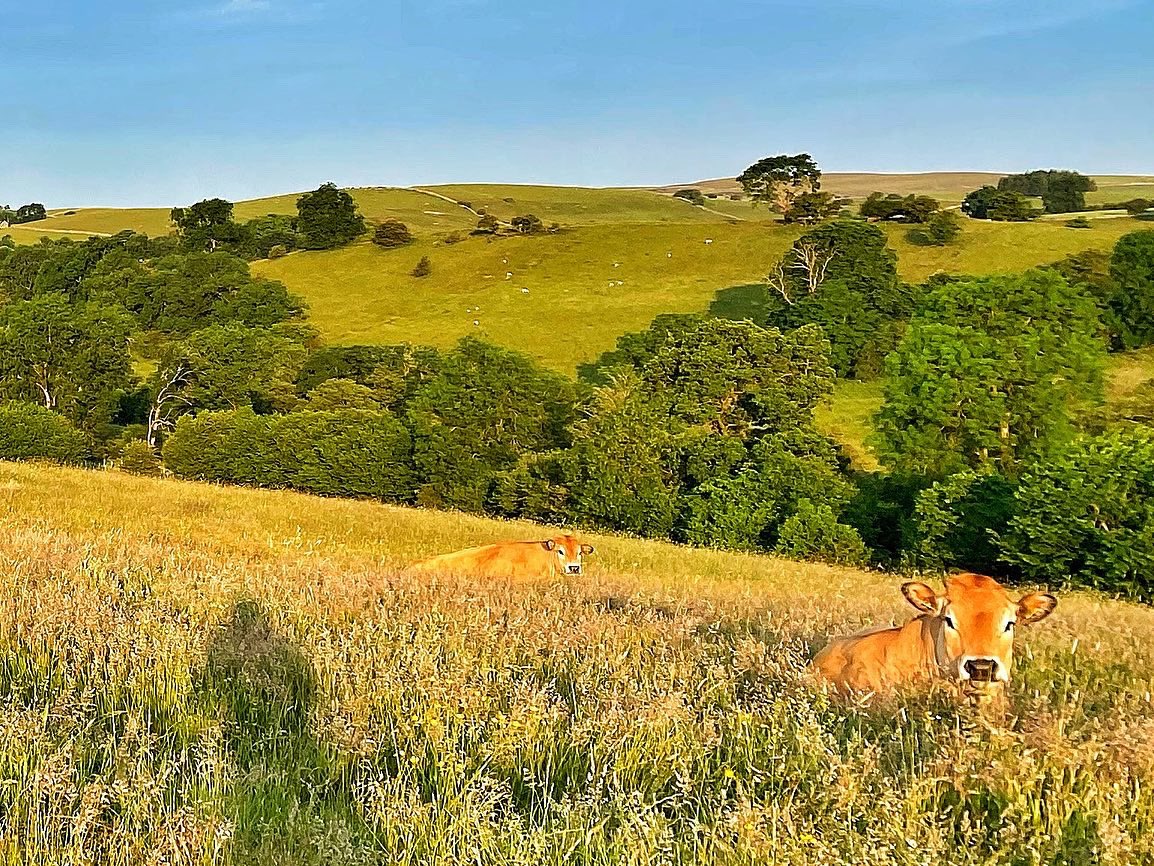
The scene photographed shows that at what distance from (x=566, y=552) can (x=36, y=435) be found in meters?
59.0

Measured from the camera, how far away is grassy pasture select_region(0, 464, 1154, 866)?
11.3ft

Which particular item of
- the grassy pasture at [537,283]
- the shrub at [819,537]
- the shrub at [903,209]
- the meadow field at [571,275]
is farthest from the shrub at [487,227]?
the shrub at [819,537]

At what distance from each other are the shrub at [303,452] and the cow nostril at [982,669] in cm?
5715

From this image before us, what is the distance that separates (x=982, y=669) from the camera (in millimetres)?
5941

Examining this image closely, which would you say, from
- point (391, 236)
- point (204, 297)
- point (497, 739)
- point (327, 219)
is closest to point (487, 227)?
point (391, 236)

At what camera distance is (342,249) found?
406 ft

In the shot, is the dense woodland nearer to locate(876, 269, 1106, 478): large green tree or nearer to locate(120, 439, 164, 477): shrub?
locate(876, 269, 1106, 478): large green tree

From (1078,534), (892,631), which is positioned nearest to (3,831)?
(892,631)

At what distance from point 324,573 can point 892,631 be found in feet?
19.7

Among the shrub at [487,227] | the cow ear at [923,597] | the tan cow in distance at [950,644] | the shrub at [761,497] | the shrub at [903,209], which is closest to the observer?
the tan cow in distance at [950,644]

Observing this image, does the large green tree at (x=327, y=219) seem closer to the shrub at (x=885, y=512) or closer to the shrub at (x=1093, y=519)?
the shrub at (x=885, y=512)

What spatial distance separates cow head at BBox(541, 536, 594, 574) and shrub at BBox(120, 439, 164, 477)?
53787 millimetres

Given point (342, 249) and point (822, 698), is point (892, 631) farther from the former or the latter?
point (342, 249)

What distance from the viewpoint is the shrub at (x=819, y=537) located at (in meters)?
40.1
